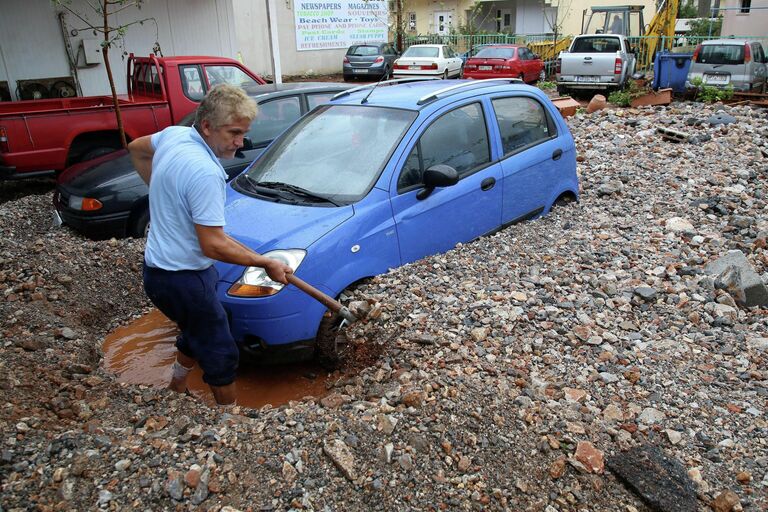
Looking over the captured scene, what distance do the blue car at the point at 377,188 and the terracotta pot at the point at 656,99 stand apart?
9145 mm

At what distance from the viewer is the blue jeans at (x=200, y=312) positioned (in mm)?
3232

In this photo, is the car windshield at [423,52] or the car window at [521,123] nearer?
the car window at [521,123]

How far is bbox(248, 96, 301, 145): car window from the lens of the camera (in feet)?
23.5

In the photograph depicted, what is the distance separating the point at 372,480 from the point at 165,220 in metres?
1.70

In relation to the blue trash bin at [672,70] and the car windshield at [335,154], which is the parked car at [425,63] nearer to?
the blue trash bin at [672,70]

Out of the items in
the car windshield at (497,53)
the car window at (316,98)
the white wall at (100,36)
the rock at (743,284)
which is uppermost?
the white wall at (100,36)

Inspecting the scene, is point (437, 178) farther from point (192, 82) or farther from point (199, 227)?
point (192, 82)

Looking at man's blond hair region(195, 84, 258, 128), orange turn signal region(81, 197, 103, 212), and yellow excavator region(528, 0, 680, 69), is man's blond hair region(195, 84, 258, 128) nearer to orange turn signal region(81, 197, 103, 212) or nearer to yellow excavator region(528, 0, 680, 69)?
orange turn signal region(81, 197, 103, 212)

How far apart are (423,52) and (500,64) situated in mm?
3608

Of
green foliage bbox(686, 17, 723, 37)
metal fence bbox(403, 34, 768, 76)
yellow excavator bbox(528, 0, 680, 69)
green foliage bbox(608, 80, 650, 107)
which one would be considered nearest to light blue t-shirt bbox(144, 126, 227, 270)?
green foliage bbox(608, 80, 650, 107)

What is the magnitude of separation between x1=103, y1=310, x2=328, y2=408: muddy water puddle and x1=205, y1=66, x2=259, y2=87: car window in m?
4.95

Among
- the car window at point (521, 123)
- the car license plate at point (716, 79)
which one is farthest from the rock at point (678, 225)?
the car license plate at point (716, 79)

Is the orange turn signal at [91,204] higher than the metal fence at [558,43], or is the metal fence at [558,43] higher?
the metal fence at [558,43]

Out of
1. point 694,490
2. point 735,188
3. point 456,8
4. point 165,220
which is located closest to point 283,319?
point 165,220
